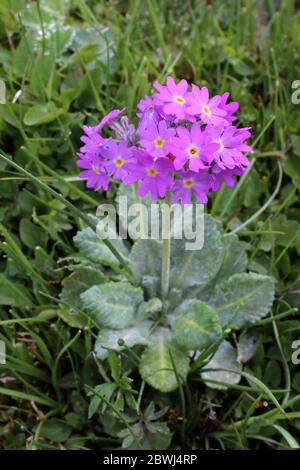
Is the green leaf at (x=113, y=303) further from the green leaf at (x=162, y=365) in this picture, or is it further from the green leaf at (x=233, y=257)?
the green leaf at (x=233, y=257)

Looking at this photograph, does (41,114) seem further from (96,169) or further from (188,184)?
(188,184)

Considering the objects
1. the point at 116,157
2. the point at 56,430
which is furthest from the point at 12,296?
the point at 116,157

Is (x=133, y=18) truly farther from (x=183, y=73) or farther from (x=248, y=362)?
(x=248, y=362)

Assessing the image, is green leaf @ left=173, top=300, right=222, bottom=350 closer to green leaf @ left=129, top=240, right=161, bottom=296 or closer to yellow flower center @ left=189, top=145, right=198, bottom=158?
green leaf @ left=129, top=240, right=161, bottom=296

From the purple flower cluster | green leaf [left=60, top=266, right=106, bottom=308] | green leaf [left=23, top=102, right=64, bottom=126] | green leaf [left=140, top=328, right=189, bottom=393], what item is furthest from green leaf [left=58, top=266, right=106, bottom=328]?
green leaf [left=23, top=102, right=64, bottom=126]

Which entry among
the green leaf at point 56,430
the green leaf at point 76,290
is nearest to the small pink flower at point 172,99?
the green leaf at point 76,290
